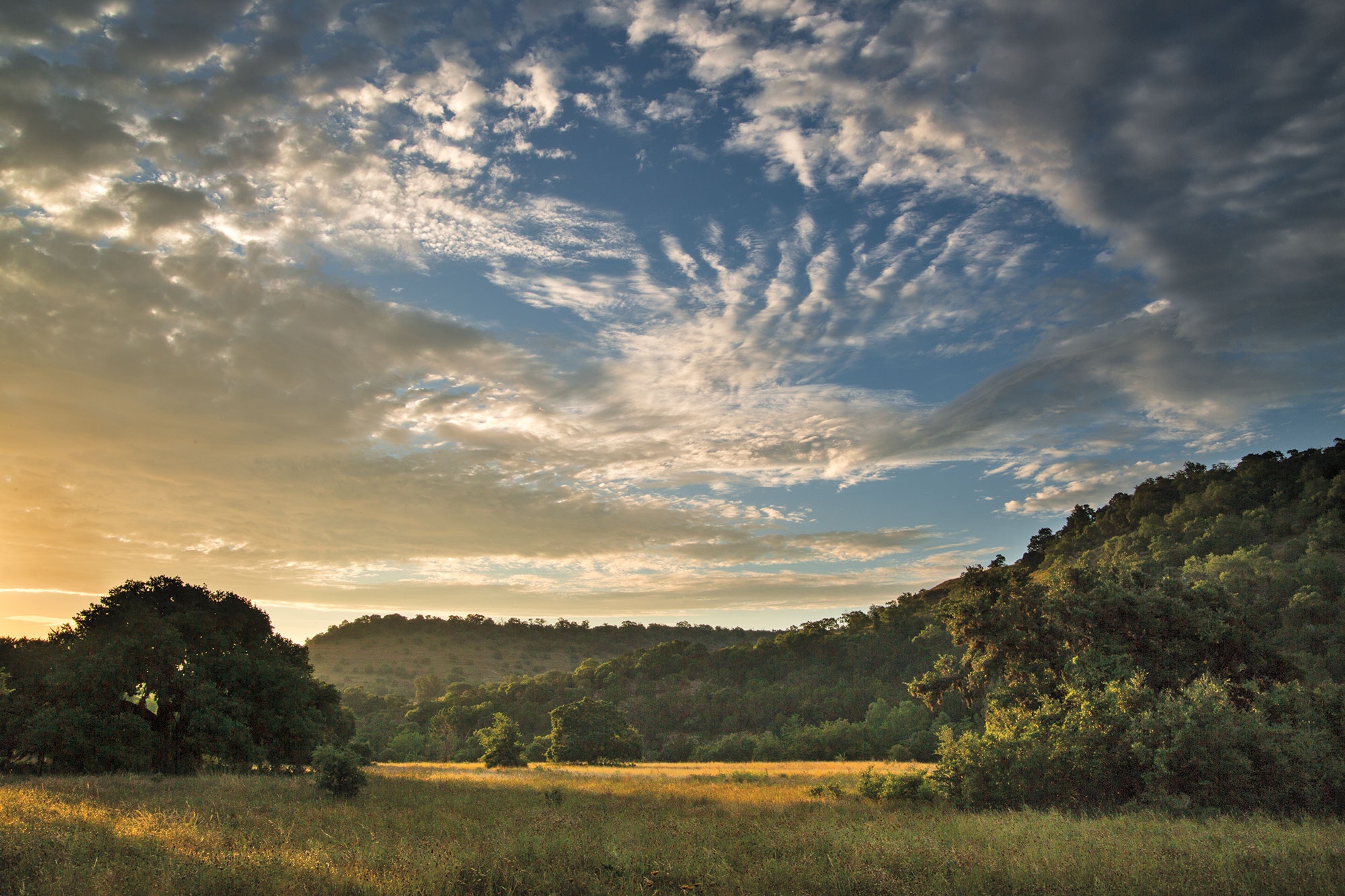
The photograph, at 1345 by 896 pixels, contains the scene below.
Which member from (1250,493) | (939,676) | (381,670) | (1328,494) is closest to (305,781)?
(939,676)

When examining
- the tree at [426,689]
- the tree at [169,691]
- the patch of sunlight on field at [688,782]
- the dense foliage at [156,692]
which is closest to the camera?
the patch of sunlight on field at [688,782]

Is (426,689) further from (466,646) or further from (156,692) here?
(156,692)

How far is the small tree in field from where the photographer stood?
141ft

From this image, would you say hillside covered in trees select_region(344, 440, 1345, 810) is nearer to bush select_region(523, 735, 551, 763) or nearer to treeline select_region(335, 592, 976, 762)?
treeline select_region(335, 592, 976, 762)

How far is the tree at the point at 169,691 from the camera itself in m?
25.9

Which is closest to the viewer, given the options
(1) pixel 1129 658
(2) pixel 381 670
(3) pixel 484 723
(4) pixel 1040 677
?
(1) pixel 1129 658

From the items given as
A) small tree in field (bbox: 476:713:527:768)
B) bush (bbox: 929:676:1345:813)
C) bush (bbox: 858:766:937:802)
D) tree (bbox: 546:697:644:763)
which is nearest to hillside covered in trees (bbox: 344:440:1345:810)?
bush (bbox: 929:676:1345:813)

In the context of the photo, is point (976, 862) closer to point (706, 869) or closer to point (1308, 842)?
point (706, 869)

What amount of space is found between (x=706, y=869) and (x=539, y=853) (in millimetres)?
2916

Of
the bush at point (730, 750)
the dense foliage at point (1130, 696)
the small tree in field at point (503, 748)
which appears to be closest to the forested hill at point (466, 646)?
the bush at point (730, 750)

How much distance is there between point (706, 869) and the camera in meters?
10.6

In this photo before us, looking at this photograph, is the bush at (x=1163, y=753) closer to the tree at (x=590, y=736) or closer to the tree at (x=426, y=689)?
the tree at (x=590, y=736)

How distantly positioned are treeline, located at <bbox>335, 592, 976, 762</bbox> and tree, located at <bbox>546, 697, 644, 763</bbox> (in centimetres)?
1019

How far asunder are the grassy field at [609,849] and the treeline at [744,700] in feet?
125
